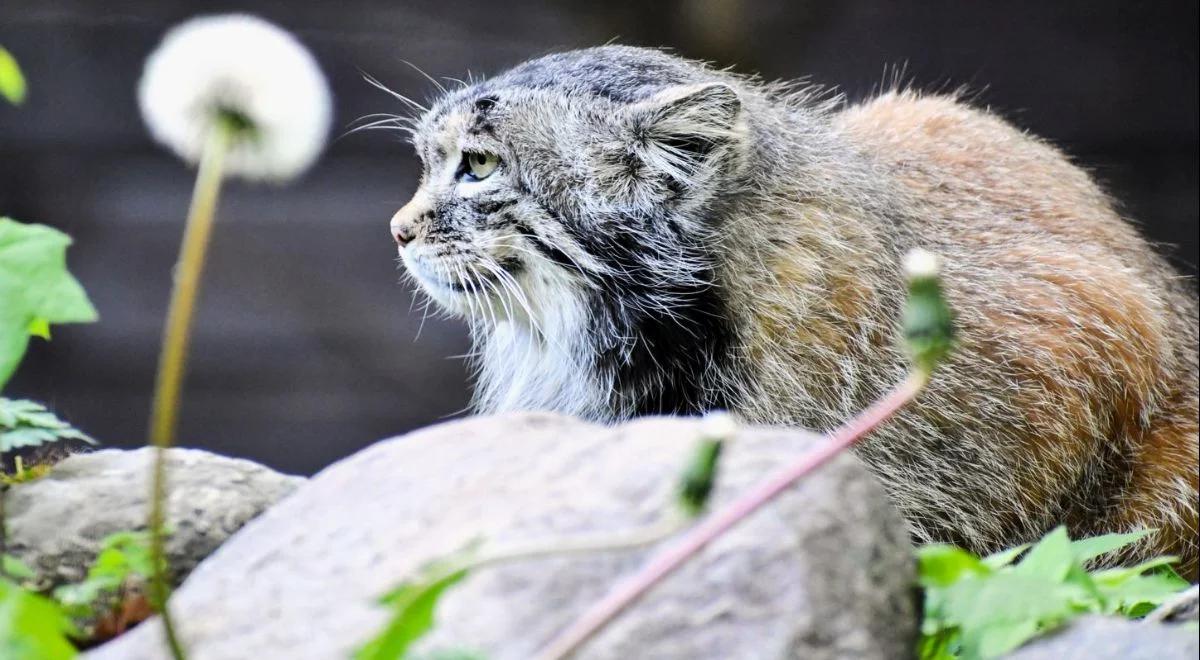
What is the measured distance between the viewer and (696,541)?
5.65ft

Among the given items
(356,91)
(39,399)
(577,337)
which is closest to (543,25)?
(356,91)

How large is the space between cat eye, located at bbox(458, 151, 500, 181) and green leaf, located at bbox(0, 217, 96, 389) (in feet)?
4.81

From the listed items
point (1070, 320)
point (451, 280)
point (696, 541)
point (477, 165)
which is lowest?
point (1070, 320)

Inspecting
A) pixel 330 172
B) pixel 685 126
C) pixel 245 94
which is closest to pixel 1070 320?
pixel 685 126

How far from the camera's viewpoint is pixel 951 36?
7.54 m

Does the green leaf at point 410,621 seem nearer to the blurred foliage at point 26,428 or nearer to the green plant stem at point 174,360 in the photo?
the green plant stem at point 174,360

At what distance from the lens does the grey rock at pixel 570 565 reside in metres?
1.86

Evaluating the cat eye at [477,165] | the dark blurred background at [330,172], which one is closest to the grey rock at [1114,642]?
the cat eye at [477,165]

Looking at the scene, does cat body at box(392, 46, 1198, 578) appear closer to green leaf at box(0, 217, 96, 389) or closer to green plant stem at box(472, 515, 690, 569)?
green leaf at box(0, 217, 96, 389)

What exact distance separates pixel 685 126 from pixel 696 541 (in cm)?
199

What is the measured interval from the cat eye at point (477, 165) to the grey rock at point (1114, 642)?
2.03 m

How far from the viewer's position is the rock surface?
8.40 feet

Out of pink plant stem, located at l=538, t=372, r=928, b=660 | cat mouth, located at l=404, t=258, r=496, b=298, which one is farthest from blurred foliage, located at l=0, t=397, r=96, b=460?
pink plant stem, located at l=538, t=372, r=928, b=660

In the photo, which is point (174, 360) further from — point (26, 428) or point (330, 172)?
point (330, 172)
